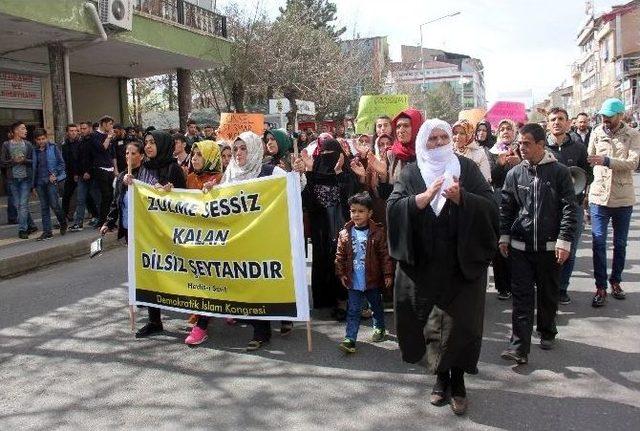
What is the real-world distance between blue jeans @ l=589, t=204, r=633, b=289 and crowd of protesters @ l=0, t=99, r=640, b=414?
0.04ft

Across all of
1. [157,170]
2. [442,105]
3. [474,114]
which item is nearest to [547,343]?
[157,170]

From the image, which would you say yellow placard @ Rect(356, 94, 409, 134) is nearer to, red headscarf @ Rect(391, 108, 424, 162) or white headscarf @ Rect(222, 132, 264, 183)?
white headscarf @ Rect(222, 132, 264, 183)

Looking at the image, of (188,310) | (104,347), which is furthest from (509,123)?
(104,347)

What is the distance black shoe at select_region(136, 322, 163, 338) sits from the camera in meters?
5.06

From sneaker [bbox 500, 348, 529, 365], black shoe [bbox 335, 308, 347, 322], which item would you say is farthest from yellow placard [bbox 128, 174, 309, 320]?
sneaker [bbox 500, 348, 529, 365]

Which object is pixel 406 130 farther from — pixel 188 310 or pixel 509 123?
pixel 509 123

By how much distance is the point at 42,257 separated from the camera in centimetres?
846

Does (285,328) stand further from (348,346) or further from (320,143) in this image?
(320,143)

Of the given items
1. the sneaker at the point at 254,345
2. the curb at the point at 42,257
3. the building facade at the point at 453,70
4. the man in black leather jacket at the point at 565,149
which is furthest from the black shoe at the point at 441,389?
the building facade at the point at 453,70

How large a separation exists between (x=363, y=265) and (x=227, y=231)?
1.12m

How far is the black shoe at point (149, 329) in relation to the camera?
5.06 meters

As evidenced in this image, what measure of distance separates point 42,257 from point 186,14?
33.2 ft

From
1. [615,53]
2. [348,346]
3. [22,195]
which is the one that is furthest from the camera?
[615,53]

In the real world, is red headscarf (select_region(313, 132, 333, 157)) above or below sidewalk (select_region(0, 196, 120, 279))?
above
